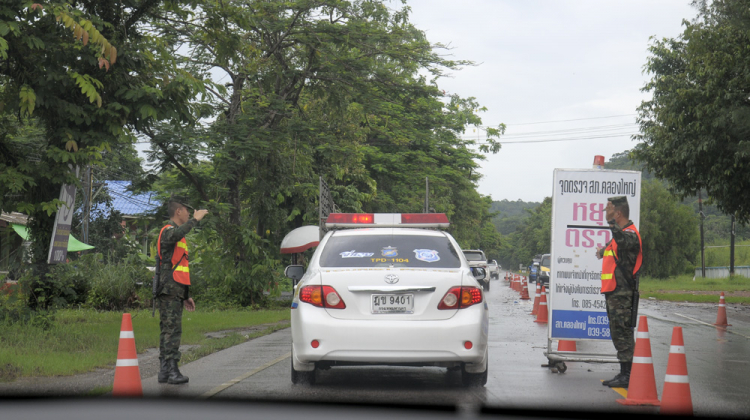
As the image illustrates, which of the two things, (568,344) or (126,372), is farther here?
(568,344)

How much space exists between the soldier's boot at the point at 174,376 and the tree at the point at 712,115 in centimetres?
1382

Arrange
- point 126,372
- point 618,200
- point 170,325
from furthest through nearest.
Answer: point 618,200 → point 170,325 → point 126,372

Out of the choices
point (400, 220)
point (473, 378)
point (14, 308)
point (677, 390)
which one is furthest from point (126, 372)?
point (14, 308)

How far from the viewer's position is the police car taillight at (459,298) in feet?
23.1

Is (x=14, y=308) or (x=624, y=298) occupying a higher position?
(x=624, y=298)

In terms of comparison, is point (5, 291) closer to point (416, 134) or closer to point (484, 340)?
point (484, 340)

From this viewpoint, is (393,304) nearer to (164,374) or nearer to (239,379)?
(239,379)

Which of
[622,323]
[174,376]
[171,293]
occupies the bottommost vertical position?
[174,376]

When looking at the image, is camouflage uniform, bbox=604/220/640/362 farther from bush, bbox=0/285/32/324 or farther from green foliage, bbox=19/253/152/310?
green foliage, bbox=19/253/152/310

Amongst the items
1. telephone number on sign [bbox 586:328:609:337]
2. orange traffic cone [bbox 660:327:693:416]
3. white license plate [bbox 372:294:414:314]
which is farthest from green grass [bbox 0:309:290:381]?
orange traffic cone [bbox 660:327:693:416]

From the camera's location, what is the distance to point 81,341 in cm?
1120

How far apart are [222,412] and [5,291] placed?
8569mm

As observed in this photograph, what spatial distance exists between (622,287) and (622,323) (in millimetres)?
373

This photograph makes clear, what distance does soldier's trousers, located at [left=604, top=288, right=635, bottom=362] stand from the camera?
26.1 ft
